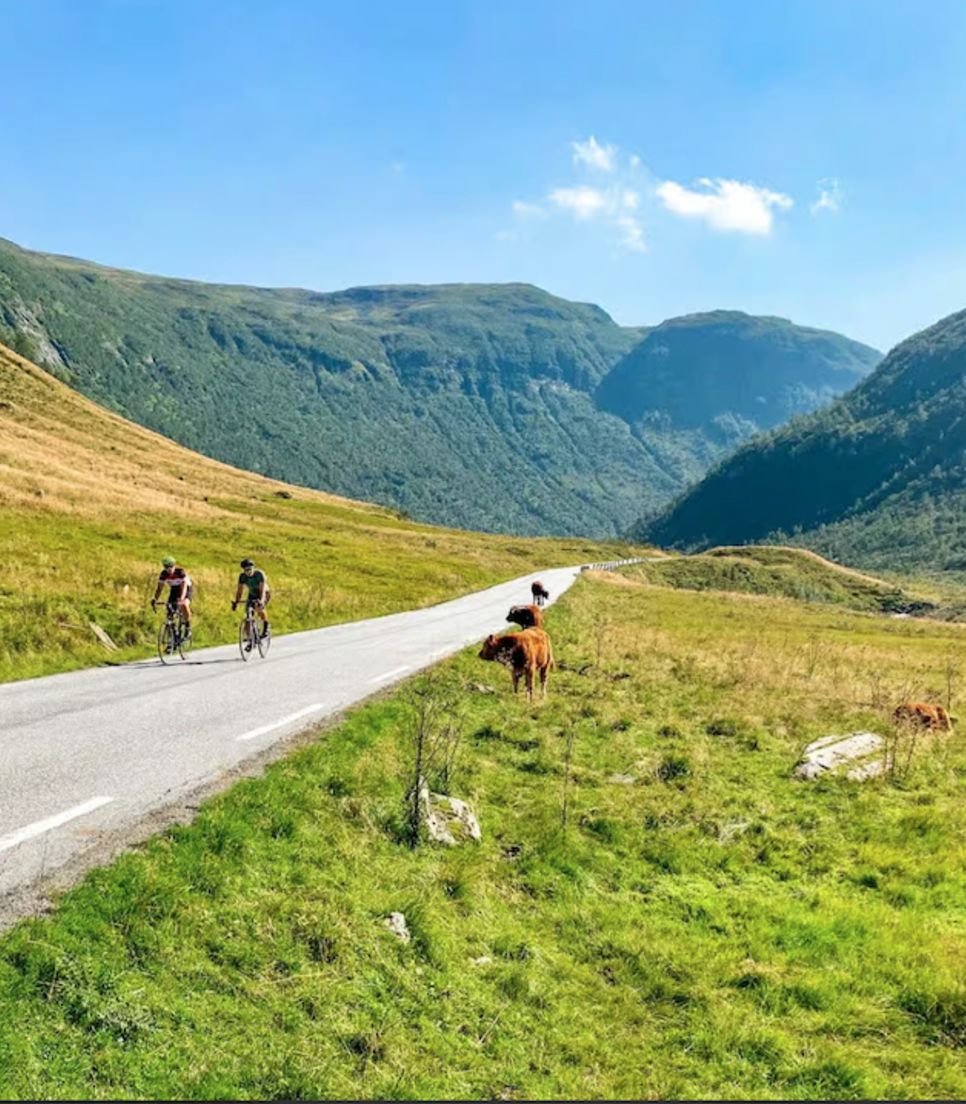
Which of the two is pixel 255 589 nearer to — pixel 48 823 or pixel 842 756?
pixel 48 823

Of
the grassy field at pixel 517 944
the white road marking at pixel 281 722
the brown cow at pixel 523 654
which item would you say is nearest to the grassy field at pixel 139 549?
the white road marking at pixel 281 722

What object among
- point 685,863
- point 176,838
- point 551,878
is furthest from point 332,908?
point 685,863

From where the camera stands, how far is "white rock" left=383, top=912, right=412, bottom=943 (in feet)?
24.2

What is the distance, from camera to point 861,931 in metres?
8.57

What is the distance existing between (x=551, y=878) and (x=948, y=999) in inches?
165

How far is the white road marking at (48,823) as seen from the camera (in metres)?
7.53

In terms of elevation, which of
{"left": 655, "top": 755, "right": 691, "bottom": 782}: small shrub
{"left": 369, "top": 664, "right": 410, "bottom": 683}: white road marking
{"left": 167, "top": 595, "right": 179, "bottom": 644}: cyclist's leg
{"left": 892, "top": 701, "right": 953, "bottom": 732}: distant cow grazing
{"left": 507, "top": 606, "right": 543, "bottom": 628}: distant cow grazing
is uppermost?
{"left": 507, "top": 606, "right": 543, "bottom": 628}: distant cow grazing

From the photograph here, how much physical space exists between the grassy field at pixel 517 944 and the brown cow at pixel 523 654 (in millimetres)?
4878

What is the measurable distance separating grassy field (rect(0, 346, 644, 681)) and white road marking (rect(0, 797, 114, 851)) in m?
10.1

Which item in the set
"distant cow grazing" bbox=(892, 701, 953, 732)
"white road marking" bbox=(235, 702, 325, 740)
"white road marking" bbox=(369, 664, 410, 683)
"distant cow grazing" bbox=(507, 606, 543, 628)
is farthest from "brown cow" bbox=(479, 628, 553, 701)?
"distant cow grazing" bbox=(892, 701, 953, 732)

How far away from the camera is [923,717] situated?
18328 mm

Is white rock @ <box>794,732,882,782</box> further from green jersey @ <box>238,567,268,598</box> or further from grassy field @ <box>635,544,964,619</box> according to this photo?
grassy field @ <box>635,544,964,619</box>

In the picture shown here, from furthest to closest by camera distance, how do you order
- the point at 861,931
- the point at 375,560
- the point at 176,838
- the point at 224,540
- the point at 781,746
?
the point at 375,560, the point at 224,540, the point at 781,746, the point at 861,931, the point at 176,838

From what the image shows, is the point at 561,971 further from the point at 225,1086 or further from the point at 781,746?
the point at 781,746
